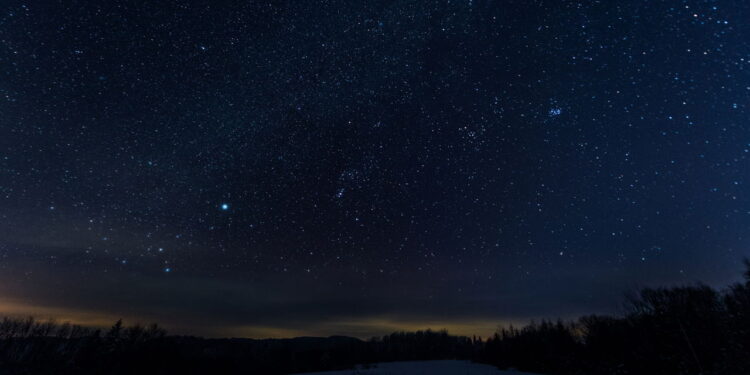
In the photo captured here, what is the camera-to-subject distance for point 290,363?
53906mm

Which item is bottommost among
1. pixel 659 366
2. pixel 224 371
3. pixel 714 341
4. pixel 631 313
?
pixel 224 371

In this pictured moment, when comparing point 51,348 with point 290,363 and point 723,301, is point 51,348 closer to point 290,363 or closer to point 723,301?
point 290,363

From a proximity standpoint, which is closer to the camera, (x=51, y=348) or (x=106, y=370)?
(x=106, y=370)

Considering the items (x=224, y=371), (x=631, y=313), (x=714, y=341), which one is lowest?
(x=224, y=371)

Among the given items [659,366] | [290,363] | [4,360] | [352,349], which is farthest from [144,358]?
[659,366]

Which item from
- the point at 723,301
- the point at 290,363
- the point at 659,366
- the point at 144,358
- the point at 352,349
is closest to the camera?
the point at 659,366

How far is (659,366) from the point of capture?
2386 centimetres

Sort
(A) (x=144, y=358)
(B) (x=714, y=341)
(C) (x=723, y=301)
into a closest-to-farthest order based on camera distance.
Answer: (B) (x=714, y=341) → (C) (x=723, y=301) → (A) (x=144, y=358)

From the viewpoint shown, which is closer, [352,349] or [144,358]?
[144,358]

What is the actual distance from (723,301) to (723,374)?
907 cm

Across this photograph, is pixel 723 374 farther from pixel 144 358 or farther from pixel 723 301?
pixel 144 358

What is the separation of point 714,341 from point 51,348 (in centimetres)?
9425

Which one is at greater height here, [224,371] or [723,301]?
[723,301]

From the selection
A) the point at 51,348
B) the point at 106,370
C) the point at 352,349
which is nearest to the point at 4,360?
the point at 51,348
